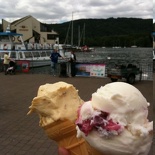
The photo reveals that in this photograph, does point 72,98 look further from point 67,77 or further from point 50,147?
point 67,77

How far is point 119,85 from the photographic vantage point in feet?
7.60

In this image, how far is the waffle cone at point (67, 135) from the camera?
10.3ft

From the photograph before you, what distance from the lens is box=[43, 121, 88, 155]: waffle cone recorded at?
10.3 ft

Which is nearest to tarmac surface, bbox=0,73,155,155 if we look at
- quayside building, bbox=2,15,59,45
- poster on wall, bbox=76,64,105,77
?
poster on wall, bbox=76,64,105,77

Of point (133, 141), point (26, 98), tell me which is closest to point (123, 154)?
point (133, 141)

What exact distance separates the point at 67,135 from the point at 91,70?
14.7 metres

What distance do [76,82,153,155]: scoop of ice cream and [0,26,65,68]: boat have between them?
2289 cm

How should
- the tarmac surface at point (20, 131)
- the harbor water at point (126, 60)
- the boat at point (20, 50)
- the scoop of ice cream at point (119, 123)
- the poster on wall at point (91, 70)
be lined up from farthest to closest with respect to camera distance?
the boat at point (20, 50) < the poster on wall at point (91, 70) < the harbor water at point (126, 60) < the tarmac surface at point (20, 131) < the scoop of ice cream at point (119, 123)

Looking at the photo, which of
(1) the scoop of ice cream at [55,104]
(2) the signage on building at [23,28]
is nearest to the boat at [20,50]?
(2) the signage on building at [23,28]

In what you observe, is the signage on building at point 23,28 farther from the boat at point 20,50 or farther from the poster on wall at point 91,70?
the poster on wall at point 91,70

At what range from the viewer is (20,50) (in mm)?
28406

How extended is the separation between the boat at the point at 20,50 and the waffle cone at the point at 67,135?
71.9 feet

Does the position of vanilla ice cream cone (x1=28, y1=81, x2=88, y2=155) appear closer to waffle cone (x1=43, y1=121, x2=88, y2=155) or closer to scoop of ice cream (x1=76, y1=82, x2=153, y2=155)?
waffle cone (x1=43, y1=121, x2=88, y2=155)

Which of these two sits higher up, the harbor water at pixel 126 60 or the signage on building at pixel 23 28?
the signage on building at pixel 23 28
